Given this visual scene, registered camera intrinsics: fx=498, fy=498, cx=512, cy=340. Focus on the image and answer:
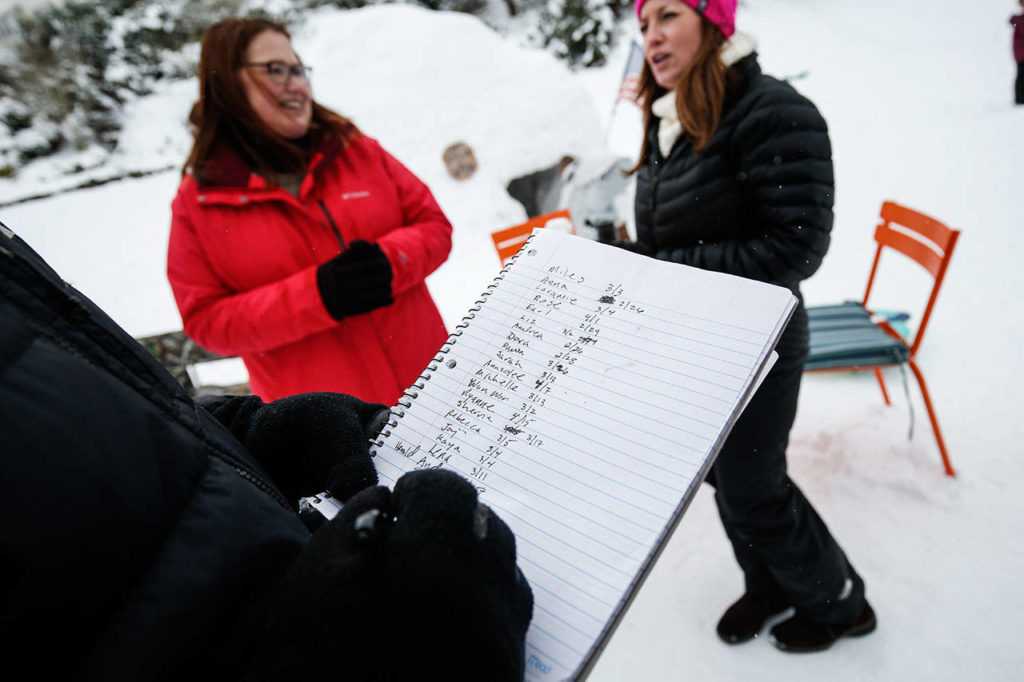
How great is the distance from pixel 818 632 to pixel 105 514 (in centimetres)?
203

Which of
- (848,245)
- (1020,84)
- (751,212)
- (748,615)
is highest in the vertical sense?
(1020,84)

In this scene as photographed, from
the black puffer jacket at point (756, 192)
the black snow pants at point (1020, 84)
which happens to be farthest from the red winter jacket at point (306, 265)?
the black snow pants at point (1020, 84)

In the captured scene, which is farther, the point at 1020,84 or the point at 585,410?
the point at 1020,84

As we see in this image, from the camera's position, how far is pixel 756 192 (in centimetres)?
133

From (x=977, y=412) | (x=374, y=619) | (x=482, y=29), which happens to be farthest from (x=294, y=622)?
(x=482, y=29)

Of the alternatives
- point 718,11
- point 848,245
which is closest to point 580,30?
point 848,245

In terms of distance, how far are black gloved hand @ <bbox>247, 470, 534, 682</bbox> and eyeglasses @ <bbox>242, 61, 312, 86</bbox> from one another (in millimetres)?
1566

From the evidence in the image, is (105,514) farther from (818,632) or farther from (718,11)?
(818,632)

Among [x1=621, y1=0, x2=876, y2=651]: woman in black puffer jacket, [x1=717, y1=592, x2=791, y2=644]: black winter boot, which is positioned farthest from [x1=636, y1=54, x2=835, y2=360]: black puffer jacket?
[x1=717, y1=592, x2=791, y2=644]: black winter boot

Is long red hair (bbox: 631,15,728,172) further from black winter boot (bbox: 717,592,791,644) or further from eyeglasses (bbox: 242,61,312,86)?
black winter boot (bbox: 717,592,791,644)

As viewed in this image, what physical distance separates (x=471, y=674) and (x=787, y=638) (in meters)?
1.75

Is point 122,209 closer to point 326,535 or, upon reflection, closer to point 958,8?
point 326,535

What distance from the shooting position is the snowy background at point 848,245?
1.76 m

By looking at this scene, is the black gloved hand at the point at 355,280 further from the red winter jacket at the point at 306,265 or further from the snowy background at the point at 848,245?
the snowy background at the point at 848,245
